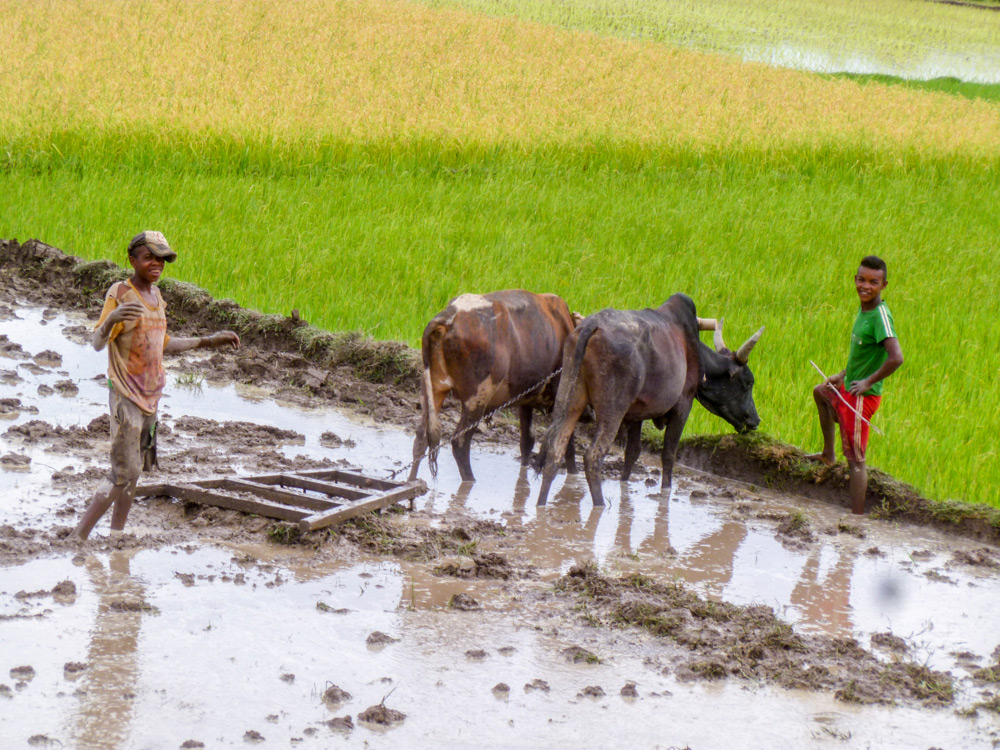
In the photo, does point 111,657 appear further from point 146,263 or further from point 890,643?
point 890,643

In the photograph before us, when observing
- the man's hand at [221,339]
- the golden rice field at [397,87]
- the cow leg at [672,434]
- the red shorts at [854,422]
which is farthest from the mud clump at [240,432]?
the golden rice field at [397,87]

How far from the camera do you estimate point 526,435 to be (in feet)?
22.0

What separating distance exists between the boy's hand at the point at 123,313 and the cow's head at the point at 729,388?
3413 millimetres

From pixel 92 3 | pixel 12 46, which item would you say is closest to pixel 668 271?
pixel 12 46

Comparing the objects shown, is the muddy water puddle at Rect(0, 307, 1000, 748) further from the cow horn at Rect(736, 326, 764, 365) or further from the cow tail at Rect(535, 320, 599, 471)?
the cow horn at Rect(736, 326, 764, 365)

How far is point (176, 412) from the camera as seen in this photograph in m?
6.77

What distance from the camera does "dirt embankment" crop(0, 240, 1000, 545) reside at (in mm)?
6164

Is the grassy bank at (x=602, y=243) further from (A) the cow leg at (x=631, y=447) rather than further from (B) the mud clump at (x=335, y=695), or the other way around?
(B) the mud clump at (x=335, y=695)

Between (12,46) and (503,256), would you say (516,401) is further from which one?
(12,46)

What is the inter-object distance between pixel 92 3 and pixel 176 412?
46.7 ft

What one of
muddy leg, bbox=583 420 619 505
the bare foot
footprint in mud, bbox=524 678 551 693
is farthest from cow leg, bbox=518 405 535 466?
footprint in mud, bbox=524 678 551 693

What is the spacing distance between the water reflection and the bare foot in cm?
369

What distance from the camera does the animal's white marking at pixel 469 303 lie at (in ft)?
19.8

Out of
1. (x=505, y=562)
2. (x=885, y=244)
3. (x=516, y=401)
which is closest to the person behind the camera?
(x=505, y=562)
